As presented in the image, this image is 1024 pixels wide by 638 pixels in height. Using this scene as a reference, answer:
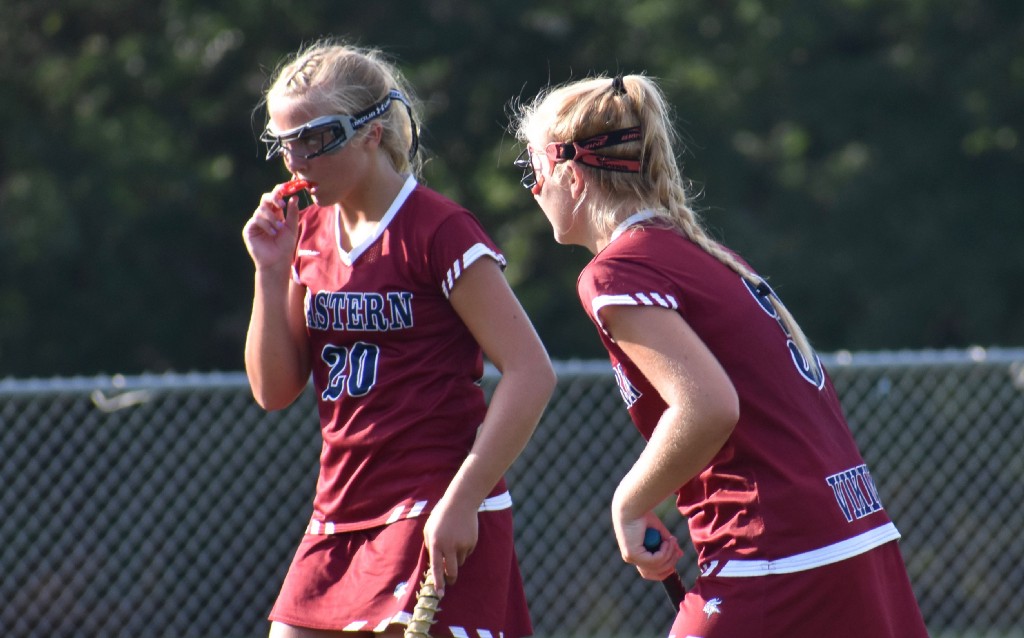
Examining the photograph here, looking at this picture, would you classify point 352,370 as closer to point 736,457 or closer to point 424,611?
point 424,611

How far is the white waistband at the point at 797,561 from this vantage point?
89.0 inches

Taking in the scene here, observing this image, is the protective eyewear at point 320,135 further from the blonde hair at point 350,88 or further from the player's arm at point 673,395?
the player's arm at point 673,395

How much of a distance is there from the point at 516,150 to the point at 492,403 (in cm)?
776

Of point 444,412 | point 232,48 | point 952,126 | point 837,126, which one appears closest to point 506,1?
point 232,48

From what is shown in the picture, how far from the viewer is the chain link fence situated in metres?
5.60

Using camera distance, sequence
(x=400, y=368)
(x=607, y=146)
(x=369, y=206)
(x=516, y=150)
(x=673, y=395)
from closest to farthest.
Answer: (x=673, y=395), (x=607, y=146), (x=400, y=368), (x=369, y=206), (x=516, y=150)

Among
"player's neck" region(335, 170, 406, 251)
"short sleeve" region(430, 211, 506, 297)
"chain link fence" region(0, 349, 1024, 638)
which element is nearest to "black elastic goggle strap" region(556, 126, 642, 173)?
"short sleeve" region(430, 211, 506, 297)

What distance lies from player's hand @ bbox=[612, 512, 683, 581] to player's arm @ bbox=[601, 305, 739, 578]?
49mm

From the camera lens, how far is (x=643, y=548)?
2.34 m

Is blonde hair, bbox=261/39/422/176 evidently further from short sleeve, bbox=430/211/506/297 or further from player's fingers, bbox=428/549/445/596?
player's fingers, bbox=428/549/445/596

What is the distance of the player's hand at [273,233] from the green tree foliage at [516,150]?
497 cm

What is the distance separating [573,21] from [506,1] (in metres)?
0.59

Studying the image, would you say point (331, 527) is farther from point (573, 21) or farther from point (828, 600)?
point (573, 21)

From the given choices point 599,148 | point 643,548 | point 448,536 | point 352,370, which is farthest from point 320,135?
point 643,548
